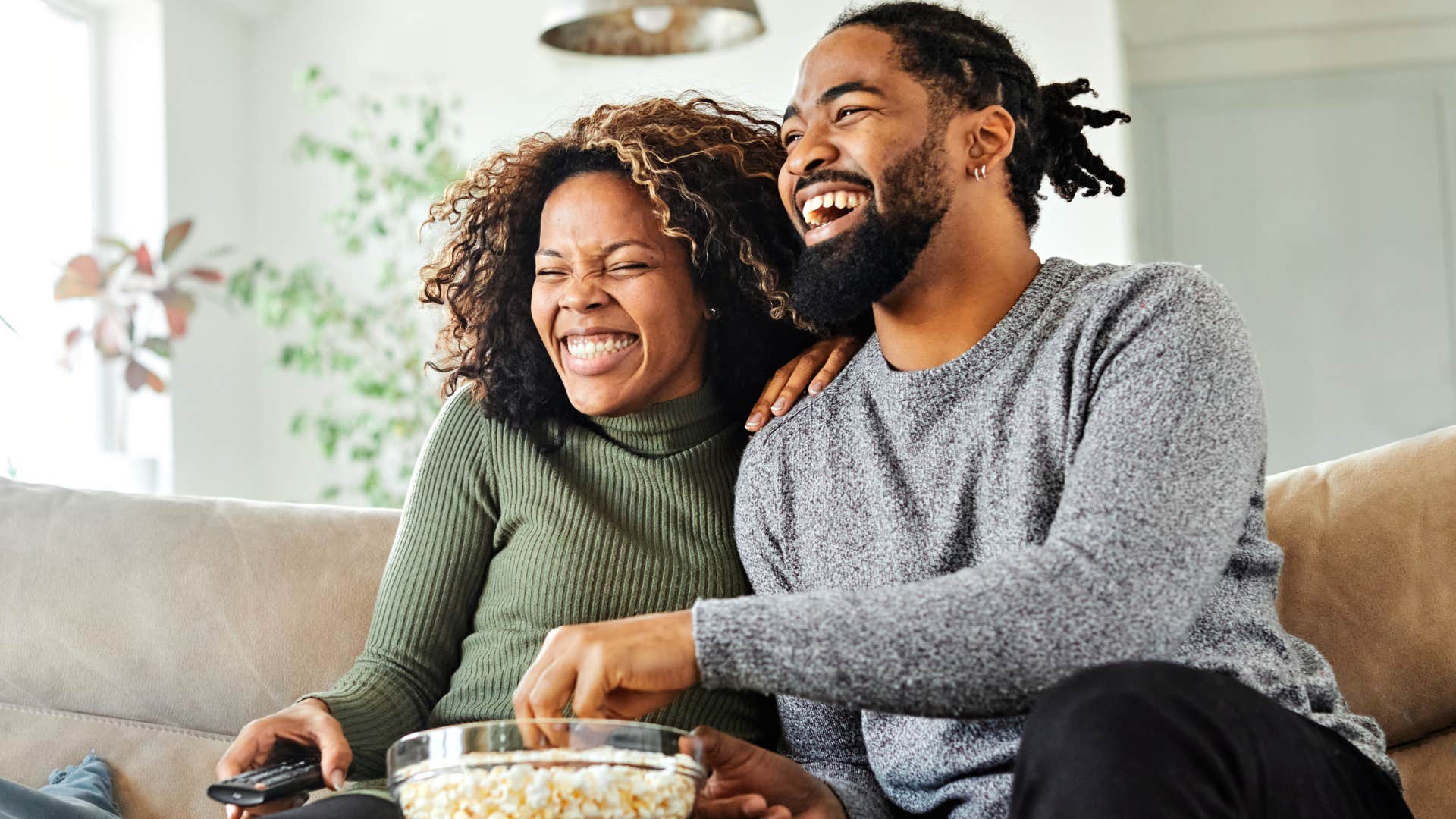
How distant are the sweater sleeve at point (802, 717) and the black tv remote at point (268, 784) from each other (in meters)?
0.48

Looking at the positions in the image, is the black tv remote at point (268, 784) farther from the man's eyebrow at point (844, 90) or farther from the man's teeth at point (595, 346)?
the man's eyebrow at point (844, 90)

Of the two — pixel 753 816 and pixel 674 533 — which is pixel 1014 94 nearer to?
pixel 674 533

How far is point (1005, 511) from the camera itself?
1243mm

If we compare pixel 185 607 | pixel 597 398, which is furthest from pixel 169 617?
pixel 597 398

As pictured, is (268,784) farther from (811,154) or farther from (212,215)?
(212,215)

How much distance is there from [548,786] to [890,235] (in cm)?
74

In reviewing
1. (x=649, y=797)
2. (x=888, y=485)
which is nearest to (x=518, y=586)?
(x=888, y=485)

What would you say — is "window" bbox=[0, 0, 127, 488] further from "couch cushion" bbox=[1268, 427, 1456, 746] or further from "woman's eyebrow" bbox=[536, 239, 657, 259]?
"couch cushion" bbox=[1268, 427, 1456, 746]

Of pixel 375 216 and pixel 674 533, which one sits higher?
pixel 375 216

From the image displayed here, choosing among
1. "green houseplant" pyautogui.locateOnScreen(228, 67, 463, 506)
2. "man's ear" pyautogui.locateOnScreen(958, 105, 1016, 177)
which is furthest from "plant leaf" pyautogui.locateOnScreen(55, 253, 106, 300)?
"man's ear" pyautogui.locateOnScreen(958, 105, 1016, 177)

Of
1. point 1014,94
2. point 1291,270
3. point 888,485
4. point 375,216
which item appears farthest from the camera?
point 1291,270

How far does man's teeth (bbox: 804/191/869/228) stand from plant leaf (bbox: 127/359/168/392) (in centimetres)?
288

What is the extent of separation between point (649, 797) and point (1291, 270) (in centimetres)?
436

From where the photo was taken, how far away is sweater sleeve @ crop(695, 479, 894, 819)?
4.71 ft
